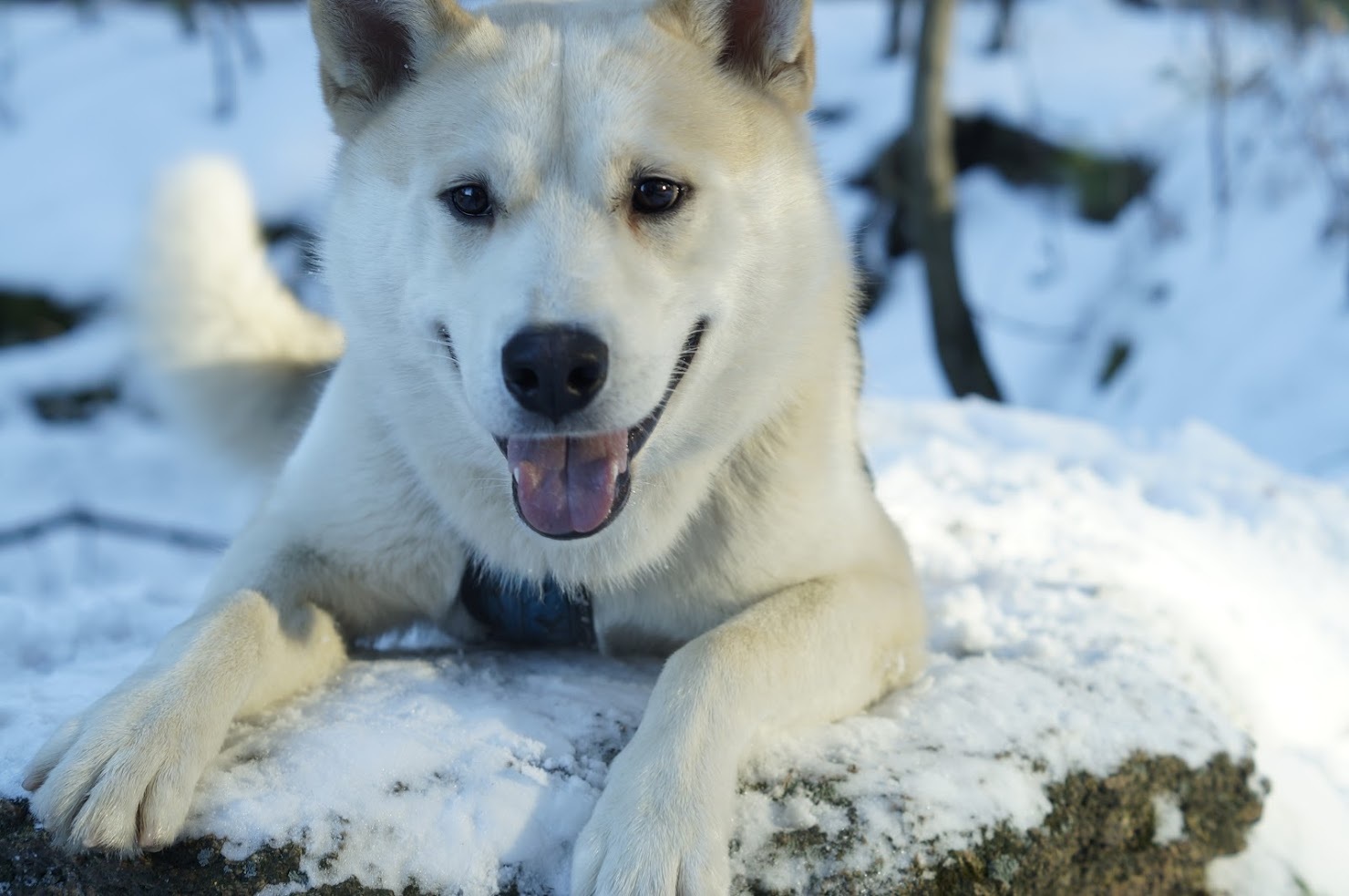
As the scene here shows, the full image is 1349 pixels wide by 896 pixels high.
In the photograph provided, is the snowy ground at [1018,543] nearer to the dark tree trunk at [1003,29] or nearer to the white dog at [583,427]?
the white dog at [583,427]

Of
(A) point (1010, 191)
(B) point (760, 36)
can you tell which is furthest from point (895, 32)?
(B) point (760, 36)

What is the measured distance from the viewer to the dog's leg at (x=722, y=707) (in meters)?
1.53

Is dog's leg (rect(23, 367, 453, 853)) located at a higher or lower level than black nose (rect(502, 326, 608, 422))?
lower

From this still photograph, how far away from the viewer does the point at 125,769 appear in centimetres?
154

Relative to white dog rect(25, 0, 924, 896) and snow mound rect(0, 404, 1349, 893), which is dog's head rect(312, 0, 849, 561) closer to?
white dog rect(25, 0, 924, 896)

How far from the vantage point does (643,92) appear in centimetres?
187

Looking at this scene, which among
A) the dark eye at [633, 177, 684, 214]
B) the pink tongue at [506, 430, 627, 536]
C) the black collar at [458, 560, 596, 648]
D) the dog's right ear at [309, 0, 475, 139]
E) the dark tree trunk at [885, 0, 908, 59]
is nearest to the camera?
the pink tongue at [506, 430, 627, 536]

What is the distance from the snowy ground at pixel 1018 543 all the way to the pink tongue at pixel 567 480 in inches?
14.6

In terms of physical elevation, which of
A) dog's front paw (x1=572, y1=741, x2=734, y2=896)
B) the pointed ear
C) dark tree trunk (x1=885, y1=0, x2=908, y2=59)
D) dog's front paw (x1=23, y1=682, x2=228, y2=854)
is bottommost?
dog's front paw (x1=23, y1=682, x2=228, y2=854)

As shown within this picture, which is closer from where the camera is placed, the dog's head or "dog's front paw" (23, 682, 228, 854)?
"dog's front paw" (23, 682, 228, 854)

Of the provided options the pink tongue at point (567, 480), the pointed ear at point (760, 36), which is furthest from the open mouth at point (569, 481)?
the pointed ear at point (760, 36)

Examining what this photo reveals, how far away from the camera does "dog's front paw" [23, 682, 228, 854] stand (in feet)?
4.97

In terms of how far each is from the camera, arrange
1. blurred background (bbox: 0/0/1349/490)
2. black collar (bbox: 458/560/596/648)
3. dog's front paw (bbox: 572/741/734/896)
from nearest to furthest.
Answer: dog's front paw (bbox: 572/741/734/896) < black collar (bbox: 458/560/596/648) < blurred background (bbox: 0/0/1349/490)

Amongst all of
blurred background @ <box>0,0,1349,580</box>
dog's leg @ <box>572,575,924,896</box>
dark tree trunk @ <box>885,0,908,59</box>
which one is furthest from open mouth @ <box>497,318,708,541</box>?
dark tree trunk @ <box>885,0,908,59</box>
